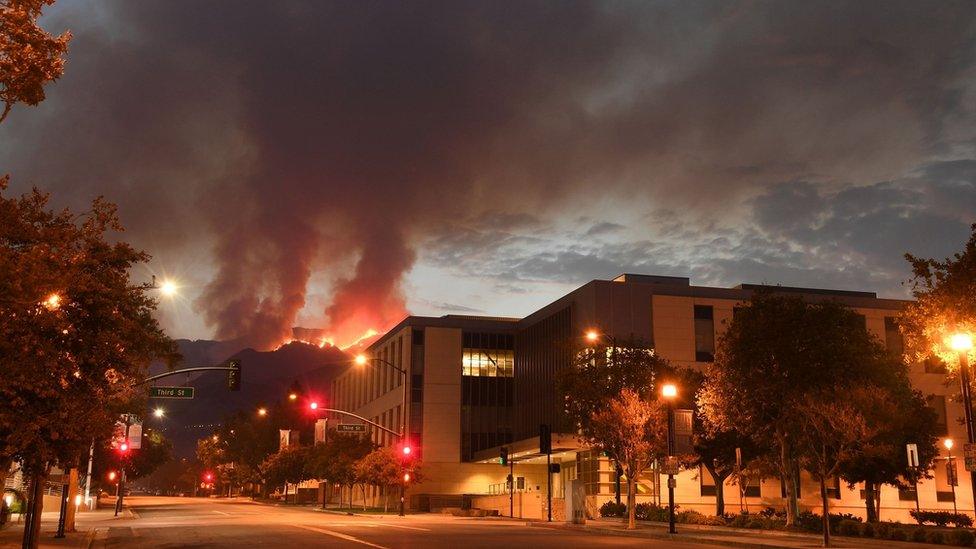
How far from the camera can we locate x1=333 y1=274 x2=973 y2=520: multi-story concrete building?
70438 mm

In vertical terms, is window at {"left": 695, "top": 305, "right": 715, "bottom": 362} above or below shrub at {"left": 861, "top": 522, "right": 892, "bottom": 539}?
above

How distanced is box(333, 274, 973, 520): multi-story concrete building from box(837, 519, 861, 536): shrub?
20961 mm

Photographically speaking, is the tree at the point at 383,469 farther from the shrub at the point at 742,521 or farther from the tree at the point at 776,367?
the tree at the point at 776,367

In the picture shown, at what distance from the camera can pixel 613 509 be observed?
60938 mm

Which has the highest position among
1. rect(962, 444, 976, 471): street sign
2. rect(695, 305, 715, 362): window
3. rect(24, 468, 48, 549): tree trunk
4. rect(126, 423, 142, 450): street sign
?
rect(695, 305, 715, 362): window

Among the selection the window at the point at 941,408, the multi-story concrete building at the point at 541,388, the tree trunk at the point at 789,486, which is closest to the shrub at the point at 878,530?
the tree trunk at the point at 789,486

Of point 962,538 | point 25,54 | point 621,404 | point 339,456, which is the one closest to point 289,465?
point 339,456

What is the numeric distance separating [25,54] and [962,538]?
31.6 m

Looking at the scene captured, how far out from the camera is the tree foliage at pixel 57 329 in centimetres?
1593

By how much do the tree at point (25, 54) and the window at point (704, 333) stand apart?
210 feet

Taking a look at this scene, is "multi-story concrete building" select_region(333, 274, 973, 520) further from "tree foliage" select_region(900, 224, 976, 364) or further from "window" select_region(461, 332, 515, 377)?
"tree foliage" select_region(900, 224, 976, 364)

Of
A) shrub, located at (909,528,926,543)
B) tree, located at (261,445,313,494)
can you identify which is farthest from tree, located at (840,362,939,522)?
tree, located at (261,445,313,494)

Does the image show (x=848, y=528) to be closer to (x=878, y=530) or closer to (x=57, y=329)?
(x=878, y=530)

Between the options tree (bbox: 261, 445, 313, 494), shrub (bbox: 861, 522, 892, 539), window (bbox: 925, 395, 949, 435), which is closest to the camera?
shrub (bbox: 861, 522, 892, 539)
